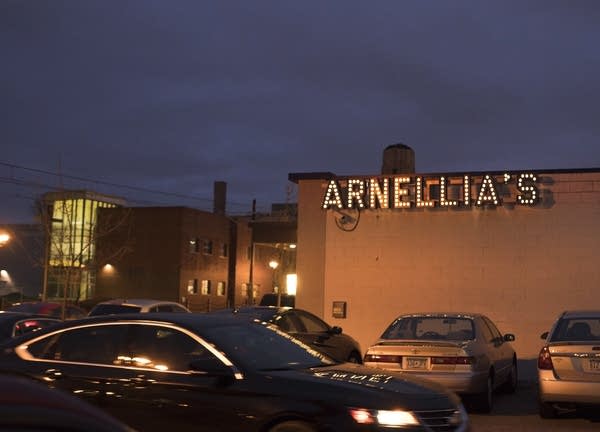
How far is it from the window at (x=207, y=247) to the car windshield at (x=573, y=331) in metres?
44.1

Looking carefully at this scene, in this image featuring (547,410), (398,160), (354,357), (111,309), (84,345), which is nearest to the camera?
(84,345)

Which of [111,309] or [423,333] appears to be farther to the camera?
[111,309]

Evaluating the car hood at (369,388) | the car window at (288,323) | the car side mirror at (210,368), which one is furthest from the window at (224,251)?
the car side mirror at (210,368)

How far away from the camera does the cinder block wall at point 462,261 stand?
723 inches

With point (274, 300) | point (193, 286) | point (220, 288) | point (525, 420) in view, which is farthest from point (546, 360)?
point (220, 288)

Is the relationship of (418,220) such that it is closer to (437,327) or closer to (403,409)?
(437,327)

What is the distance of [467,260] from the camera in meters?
19.2

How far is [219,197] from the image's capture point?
204ft

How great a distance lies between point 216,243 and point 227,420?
5003cm

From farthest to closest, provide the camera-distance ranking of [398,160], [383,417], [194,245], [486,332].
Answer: [194,245], [398,160], [486,332], [383,417]

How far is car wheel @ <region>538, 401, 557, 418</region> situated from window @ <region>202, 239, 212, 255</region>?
44.3 metres

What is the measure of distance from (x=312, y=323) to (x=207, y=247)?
39.6 meters

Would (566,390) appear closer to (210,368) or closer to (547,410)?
(547,410)

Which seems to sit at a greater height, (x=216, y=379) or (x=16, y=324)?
(x=16, y=324)
